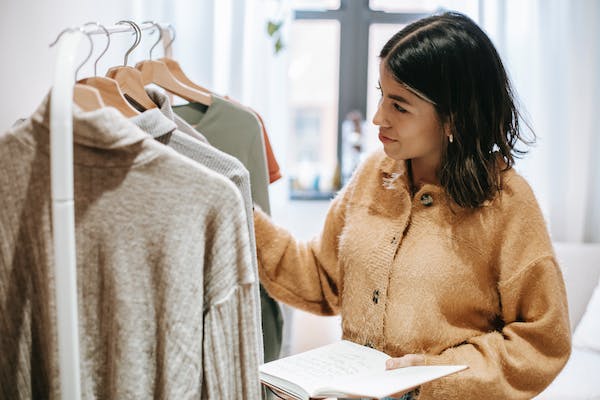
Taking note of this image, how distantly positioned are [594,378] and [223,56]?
1.76 m

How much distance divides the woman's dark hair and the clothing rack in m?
0.67

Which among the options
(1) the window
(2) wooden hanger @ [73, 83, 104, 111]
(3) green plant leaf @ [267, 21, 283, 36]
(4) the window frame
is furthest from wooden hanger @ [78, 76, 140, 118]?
(4) the window frame

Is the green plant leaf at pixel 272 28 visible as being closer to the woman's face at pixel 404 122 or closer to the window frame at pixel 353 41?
the window frame at pixel 353 41

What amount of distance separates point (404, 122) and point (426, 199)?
18 cm

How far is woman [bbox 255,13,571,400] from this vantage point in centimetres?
128

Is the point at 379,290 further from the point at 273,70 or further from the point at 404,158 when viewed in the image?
the point at 273,70

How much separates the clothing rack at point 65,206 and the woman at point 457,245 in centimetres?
61

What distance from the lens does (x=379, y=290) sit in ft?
4.42

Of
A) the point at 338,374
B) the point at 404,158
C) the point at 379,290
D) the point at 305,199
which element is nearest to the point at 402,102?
the point at 404,158

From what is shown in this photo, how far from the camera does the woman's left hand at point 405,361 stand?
4.00 feet

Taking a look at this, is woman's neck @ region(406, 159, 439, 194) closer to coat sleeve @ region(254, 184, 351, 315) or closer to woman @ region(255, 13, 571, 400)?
woman @ region(255, 13, 571, 400)

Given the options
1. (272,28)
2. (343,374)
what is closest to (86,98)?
(343,374)

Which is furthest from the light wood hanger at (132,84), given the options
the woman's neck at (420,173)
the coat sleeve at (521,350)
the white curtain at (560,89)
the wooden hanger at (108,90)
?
the white curtain at (560,89)

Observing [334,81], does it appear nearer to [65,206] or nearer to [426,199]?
[426,199]
